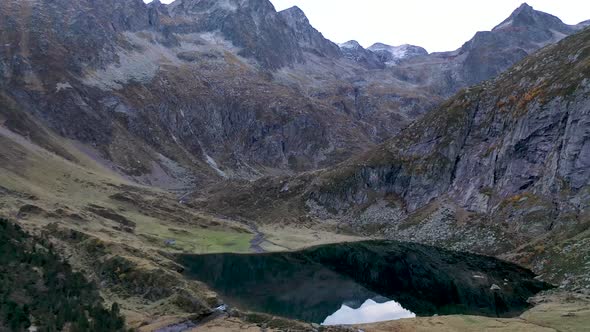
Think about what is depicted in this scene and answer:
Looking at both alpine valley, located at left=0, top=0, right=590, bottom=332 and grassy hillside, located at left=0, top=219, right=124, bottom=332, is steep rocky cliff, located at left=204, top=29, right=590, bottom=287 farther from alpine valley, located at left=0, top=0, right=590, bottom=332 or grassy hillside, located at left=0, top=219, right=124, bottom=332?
grassy hillside, located at left=0, top=219, right=124, bottom=332

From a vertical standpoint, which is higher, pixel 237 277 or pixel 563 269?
pixel 563 269

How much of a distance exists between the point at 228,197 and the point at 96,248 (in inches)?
3794

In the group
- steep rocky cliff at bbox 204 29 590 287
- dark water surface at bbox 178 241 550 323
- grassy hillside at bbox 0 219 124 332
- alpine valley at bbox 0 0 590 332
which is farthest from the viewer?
steep rocky cliff at bbox 204 29 590 287

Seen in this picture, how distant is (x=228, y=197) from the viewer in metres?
178

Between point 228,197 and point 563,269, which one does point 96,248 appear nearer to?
point 563,269

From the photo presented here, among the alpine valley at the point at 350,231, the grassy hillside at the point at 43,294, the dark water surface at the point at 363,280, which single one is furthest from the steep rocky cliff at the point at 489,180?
the grassy hillside at the point at 43,294

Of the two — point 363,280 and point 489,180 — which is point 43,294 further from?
point 489,180

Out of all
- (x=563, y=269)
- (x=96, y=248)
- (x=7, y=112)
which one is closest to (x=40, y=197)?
(x=96, y=248)

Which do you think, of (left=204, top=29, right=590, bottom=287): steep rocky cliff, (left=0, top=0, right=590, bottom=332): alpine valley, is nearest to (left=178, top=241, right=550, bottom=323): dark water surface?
(left=0, top=0, right=590, bottom=332): alpine valley

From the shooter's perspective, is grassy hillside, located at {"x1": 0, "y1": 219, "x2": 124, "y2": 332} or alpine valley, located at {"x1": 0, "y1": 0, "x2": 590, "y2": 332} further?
alpine valley, located at {"x1": 0, "y1": 0, "x2": 590, "y2": 332}

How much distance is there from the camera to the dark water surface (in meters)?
76.4

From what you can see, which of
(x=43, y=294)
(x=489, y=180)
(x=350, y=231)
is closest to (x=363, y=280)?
(x=350, y=231)

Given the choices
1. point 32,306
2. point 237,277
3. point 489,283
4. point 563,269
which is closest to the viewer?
point 32,306

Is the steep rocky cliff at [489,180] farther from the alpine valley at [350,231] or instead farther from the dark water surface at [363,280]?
the dark water surface at [363,280]
